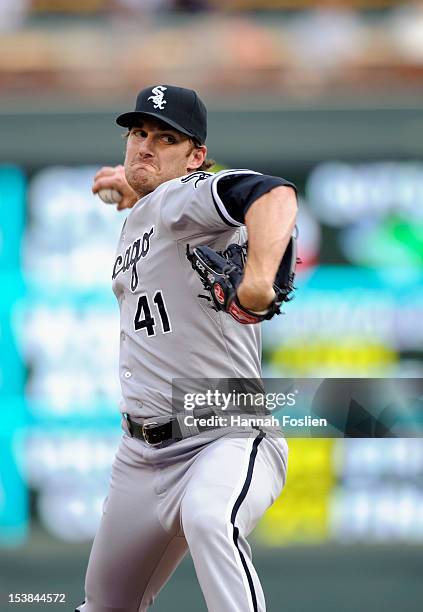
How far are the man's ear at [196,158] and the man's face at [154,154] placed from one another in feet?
0.09

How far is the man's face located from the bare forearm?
771 mm

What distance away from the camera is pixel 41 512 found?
6617 mm

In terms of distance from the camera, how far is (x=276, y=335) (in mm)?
6551

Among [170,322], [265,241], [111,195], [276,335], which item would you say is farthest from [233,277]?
[276,335]

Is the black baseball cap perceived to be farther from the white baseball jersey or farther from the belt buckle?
the belt buckle

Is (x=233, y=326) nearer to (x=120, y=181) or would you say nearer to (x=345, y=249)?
(x=120, y=181)

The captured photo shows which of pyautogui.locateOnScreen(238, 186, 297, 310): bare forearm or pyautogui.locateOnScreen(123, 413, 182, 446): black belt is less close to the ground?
pyautogui.locateOnScreen(238, 186, 297, 310): bare forearm

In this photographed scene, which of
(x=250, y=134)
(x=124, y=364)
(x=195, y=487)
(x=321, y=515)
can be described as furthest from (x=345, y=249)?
(x=195, y=487)

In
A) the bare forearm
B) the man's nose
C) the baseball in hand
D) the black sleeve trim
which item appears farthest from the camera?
the baseball in hand

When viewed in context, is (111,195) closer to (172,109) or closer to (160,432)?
(172,109)

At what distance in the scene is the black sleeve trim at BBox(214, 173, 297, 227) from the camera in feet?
9.34

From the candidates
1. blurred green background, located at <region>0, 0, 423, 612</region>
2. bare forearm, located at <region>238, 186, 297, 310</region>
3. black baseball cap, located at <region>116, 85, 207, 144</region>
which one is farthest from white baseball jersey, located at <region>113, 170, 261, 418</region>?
blurred green background, located at <region>0, 0, 423, 612</region>

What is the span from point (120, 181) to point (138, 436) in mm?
989
